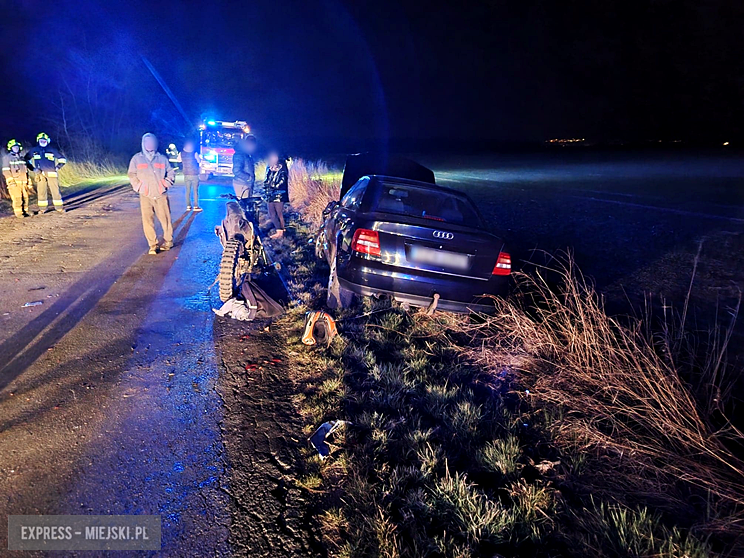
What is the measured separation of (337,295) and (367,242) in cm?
85

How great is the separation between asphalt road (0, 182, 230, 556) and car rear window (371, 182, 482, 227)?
96.9 inches

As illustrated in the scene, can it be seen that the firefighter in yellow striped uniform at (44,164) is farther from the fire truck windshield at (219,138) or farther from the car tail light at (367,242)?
the car tail light at (367,242)

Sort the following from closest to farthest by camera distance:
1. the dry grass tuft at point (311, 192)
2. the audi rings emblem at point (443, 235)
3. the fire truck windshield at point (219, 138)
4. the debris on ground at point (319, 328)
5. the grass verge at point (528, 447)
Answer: the grass verge at point (528, 447) → the debris on ground at point (319, 328) → the audi rings emblem at point (443, 235) → the dry grass tuft at point (311, 192) → the fire truck windshield at point (219, 138)

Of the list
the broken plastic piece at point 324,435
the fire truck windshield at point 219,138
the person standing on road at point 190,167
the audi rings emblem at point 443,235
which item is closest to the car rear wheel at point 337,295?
the audi rings emblem at point 443,235

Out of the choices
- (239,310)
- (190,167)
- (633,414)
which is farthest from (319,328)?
(190,167)

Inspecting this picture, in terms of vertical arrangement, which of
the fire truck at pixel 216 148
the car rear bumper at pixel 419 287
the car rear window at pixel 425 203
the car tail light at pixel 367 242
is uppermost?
the fire truck at pixel 216 148

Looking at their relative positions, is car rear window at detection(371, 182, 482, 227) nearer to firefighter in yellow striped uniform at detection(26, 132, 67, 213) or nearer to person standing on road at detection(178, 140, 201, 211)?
person standing on road at detection(178, 140, 201, 211)

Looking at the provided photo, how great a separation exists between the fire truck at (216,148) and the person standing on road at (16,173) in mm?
7998

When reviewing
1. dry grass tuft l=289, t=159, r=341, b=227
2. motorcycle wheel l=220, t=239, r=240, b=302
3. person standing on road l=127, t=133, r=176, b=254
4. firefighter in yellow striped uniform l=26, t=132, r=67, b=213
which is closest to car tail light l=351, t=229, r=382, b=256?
motorcycle wheel l=220, t=239, r=240, b=302

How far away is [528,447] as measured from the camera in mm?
3109

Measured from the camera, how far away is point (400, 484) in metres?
Answer: 2.71

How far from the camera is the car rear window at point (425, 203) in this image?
5422mm

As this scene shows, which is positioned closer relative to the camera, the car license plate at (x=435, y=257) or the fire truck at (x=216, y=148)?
the car license plate at (x=435, y=257)

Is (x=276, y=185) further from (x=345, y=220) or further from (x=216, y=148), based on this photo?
(x=216, y=148)
